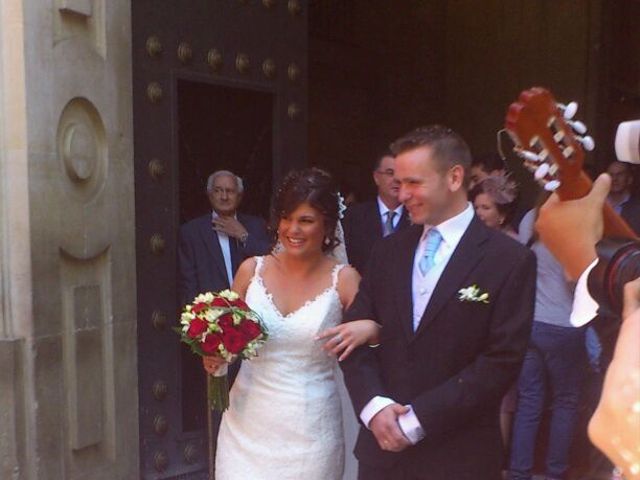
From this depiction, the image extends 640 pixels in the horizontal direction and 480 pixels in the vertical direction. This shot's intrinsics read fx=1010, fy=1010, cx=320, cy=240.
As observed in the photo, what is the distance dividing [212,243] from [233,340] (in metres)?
1.93

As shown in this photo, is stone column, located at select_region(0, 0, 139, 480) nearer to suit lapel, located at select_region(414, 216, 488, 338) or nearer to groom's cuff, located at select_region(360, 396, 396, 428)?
groom's cuff, located at select_region(360, 396, 396, 428)

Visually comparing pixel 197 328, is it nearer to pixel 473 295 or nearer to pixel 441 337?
pixel 441 337

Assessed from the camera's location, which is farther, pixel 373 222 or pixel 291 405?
pixel 373 222

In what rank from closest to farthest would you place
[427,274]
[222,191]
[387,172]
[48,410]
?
[427,274]
[48,410]
[222,191]
[387,172]

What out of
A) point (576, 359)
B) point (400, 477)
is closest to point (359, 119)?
point (576, 359)

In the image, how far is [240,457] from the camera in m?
4.00

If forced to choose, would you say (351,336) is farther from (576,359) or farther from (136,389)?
(576,359)

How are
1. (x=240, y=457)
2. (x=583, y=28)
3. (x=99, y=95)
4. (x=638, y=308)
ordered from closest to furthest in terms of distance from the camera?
1. (x=638, y=308)
2. (x=240, y=457)
3. (x=99, y=95)
4. (x=583, y=28)

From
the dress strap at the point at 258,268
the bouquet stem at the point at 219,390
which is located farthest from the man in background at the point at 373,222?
the bouquet stem at the point at 219,390

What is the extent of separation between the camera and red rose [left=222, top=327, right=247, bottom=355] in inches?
146

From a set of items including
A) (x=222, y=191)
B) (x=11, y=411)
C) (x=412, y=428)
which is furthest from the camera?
(x=222, y=191)

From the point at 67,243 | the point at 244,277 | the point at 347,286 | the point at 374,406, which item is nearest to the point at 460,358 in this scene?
the point at 374,406

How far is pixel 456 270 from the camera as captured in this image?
3309 mm

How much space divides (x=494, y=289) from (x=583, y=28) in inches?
218
